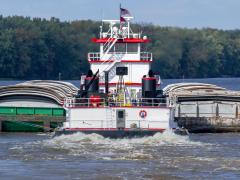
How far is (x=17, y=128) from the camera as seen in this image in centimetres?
6103

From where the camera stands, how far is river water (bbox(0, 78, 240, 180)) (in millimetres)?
39438

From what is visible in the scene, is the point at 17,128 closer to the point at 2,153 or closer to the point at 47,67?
the point at 2,153

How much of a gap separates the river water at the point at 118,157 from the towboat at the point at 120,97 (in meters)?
0.99

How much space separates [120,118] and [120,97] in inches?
124

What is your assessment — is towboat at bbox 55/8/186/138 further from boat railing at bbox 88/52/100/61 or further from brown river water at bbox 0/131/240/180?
brown river water at bbox 0/131/240/180

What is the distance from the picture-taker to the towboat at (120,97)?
170 feet

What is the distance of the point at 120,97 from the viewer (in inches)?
2157

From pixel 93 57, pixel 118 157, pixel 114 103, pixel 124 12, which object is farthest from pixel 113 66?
pixel 118 157

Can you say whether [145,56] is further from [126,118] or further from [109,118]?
[109,118]

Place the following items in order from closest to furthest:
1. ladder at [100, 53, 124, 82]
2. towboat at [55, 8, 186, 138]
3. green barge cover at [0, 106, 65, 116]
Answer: towboat at [55, 8, 186, 138]
ladder at [100, 53, 124, 82]
green barge cover at [0, 106, 65, 116]

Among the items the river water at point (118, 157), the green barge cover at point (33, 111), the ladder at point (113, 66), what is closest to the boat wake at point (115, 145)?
the river water at point (118, 157)

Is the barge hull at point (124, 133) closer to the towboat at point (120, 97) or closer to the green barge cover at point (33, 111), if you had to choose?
the towboat at point (120, 97)

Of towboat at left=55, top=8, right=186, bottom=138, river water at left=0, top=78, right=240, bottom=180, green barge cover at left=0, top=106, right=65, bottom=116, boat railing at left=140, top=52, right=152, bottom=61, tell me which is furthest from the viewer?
green barge cover at left=0, top=106, right=65, bottom=116

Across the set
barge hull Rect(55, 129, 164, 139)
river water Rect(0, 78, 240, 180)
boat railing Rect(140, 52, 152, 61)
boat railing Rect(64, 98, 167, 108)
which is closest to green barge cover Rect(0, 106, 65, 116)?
river water Rect(0, 78, 240, 180)
